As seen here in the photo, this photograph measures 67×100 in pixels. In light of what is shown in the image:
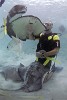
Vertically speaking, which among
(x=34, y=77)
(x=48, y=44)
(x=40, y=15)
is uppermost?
(x=48, y=44)

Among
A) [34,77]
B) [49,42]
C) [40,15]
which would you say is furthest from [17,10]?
[40,15]

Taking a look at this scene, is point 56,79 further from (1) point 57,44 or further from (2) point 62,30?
(2) point 62,30

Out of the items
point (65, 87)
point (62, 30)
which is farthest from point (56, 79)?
point (62, 30)

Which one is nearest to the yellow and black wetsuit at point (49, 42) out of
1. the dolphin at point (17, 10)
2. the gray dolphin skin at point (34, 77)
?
the gray dolphin skin at point (34, 77)

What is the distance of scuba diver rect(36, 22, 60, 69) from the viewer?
7.19m

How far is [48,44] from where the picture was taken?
7.38 m

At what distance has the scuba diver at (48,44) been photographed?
7.19m

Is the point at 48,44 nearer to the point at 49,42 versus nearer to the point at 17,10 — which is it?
the point at 49,42

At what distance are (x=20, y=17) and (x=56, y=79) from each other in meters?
2.46

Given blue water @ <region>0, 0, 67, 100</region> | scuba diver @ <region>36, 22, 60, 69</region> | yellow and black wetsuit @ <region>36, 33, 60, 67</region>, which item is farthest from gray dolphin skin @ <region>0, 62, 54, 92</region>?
blue water @ <region>0, 0, 67, 100</region>

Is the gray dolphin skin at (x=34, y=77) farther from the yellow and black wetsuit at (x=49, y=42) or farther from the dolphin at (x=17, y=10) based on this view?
the dolphin at (x=17, y=10)

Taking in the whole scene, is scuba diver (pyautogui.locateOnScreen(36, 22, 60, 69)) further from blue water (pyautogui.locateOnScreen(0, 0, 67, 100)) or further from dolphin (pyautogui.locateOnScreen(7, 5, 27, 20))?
blue water (pyautogui.locateOnScreen(0, 0, 67, 100))

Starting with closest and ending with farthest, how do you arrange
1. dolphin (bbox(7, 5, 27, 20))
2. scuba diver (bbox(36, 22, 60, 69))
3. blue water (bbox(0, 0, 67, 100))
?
scuba diver (bbox(36, 22, 60, 69)) < dolphin (bbox(7, 5, 27, 20)) < blue water (bbox(0, 0, 67, 100))

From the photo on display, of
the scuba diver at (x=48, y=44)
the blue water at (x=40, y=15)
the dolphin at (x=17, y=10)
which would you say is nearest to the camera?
the scuba diver at (x=48, y=44)
